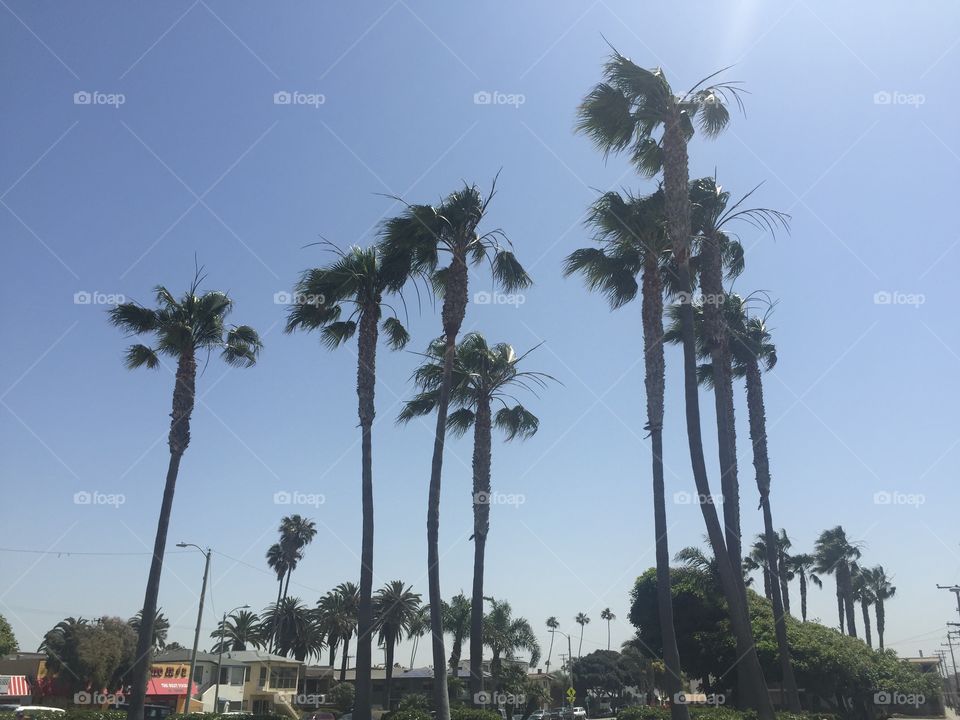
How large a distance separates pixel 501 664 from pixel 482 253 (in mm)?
56230

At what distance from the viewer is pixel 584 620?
126438mm

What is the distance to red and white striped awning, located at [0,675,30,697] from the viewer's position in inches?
1917

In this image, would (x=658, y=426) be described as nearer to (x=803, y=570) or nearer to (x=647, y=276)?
(x=647, y=276)

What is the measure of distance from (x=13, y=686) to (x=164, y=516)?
3537 centimetres

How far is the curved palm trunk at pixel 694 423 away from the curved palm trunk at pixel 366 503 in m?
9.55

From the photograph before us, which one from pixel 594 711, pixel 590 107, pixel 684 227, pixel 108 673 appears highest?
pixel 590 107

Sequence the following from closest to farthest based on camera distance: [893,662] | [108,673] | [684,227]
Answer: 1. [684,227]
2. [893,662]
3. [108,673]

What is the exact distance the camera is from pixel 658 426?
71.2 ft

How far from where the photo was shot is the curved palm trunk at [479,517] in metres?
24.7

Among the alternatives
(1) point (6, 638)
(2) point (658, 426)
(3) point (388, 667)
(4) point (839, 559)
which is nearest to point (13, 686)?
(1) point (6, 638)

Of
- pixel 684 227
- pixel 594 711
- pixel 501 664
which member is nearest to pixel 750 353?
pixel 684 227

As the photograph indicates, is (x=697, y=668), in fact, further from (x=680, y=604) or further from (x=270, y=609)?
(x=270, y=609)

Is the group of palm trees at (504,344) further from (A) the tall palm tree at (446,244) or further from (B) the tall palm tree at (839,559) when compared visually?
(B) the tall palm tree at (839,559)

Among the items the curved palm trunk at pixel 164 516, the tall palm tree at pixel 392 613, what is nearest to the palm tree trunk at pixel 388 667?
the tall palm tree at pixel 392 613
